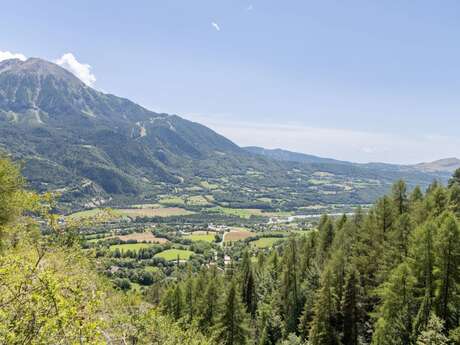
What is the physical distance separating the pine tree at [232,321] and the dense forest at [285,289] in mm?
124

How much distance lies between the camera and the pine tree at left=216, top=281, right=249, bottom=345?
46.1 m

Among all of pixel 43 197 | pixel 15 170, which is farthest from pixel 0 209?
pixel 43 197

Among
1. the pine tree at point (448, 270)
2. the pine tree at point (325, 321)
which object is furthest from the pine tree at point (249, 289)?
the pine tree at point (448, 270)

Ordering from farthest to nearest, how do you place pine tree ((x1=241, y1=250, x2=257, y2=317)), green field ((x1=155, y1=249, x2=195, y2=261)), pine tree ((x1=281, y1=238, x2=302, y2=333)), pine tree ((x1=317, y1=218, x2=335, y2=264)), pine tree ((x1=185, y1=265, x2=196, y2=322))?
1. green field ((x1=155, y1=249, x2=195, y2=261))
2. pine tree ((x1=241, y1=250, x2=257, y2=317))
3. pine tree ((x1=185, y1=265, x2=196, y2=322))
4. pine tree ((x1=317, y1=218, x2=335, y2=264))
5. pine tree ((x1=281, y1=238, x2=302, y2=333))

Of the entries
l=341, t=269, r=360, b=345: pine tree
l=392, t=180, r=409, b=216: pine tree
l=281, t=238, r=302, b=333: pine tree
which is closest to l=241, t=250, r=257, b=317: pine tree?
l=281, t=238, r=302, b=333: pine tree

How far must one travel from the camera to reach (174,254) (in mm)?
146375

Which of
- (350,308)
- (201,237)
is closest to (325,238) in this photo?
(350,308)

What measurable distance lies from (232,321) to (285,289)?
11.4 meters

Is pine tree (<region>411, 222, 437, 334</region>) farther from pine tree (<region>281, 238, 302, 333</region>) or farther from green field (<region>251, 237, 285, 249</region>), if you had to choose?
green field (<region>251, 237, 285, 249</region>)

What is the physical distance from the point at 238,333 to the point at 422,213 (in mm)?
26240

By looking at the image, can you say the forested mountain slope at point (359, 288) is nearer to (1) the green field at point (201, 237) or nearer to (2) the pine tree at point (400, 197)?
(2) the pine tree at point (400, 197)

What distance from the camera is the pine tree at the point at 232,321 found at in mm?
46125

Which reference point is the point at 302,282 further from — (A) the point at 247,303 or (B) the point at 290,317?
(A) the point at 247,303

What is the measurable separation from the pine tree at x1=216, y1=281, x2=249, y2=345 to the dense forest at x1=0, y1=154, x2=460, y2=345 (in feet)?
0.41
